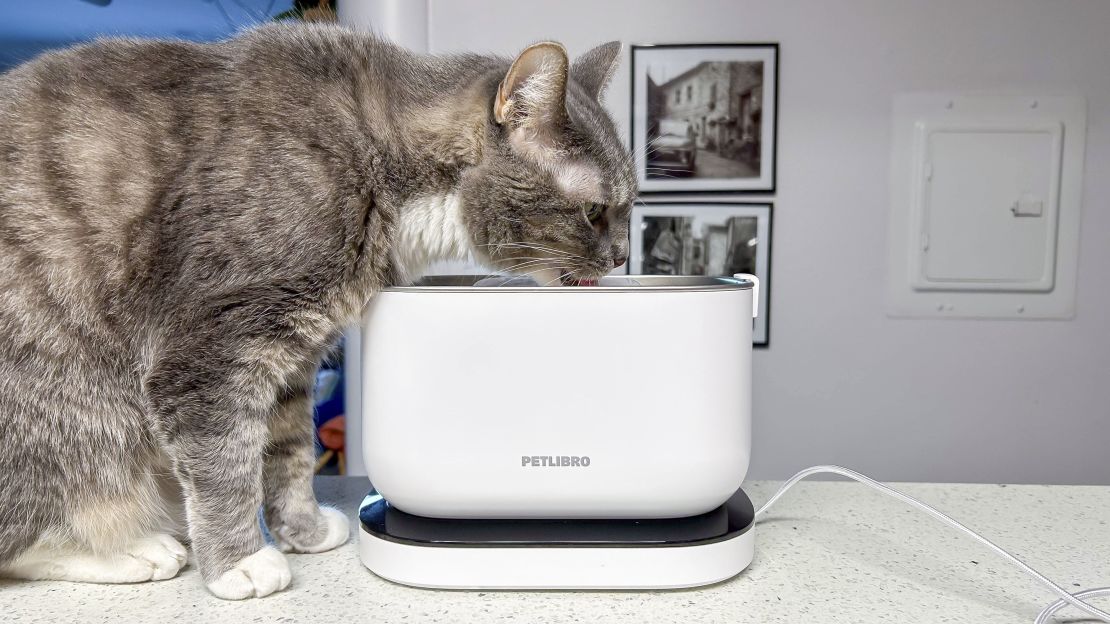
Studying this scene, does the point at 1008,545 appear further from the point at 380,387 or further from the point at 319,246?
the point at 319,246

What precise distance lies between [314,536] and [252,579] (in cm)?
11

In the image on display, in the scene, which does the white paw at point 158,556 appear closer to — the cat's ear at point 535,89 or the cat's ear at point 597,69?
the cat's ear at point 535,89

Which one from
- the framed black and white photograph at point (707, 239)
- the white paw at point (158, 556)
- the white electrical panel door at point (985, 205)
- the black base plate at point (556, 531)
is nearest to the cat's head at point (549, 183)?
the black base plate at point (556, 531)

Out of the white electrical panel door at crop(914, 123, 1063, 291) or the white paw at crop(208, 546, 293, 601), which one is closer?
the white paw at crop(208, 546, 293, 601)

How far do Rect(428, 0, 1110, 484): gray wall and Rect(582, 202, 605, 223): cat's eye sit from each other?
47.5 inches

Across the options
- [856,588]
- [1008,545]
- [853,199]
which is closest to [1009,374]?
[853,199]

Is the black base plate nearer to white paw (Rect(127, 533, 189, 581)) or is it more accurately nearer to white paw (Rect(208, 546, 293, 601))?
white paw (Rect(208, 546, 293, 601))

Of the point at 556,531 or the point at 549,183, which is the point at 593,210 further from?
the point at 556,531

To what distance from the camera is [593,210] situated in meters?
0.91

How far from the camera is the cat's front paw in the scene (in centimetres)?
83

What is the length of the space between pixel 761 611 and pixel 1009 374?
1.71 m

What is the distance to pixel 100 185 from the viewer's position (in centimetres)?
77

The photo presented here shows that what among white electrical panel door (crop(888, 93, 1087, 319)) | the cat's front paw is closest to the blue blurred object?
the cat's front paw

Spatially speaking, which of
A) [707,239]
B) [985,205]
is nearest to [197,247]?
[707,239]
